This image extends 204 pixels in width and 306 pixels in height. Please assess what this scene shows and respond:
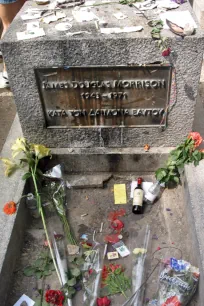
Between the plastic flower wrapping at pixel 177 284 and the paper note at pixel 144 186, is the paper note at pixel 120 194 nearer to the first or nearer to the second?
the paper note at pixel 144 186

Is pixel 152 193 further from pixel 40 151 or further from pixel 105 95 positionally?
pixel 40 151

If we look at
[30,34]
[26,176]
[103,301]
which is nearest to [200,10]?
[30,34]

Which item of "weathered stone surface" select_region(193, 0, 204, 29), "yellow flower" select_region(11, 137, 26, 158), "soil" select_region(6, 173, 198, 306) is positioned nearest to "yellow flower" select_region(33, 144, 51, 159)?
"yellow flower" select_region(11, 137, 26, 158)

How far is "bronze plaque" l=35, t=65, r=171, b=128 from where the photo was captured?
2.78 meters

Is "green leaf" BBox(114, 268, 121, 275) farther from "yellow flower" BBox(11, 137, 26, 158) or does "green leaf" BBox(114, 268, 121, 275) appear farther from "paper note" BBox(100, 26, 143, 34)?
"paper note" BBox(100, 26, 143, 34)

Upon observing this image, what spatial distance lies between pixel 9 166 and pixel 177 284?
171cm

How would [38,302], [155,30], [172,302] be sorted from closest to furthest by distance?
[172,302]
[38,302]
[155,30]

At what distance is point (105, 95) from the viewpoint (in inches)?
115

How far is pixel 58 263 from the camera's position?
2.65 meters

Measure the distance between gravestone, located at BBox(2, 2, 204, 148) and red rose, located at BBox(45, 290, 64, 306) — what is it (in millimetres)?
1380

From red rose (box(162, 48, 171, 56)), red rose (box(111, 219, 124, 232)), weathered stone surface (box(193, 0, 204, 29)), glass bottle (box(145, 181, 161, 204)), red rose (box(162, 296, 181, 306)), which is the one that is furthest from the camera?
weathered stone surface (box(193, 0, 204, 29))

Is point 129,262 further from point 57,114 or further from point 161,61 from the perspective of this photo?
point 161,61

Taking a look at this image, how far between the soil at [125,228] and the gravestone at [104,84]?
0.50m

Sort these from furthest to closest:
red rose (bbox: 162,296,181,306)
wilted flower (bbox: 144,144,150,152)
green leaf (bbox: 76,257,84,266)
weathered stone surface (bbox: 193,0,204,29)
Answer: weathered stone surface (bbox: 193,0,204,29) < wilted flower (bbox: 144,144,150,152) < green leaf (bbox: 76,257,84,266) < red rose (bbox: 162,296,181,306)
